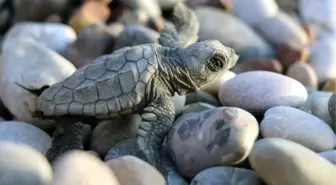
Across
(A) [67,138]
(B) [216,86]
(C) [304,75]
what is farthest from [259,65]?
(A) [67,138]

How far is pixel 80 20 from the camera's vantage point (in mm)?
2436

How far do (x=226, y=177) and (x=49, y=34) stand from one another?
1.24 metres

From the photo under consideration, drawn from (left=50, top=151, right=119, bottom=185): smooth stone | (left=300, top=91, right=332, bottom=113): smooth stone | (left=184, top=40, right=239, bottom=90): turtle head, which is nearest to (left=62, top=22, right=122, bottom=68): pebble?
(left=184, top=40, right=239, bottom=90): turtle head

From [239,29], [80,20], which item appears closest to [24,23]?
[80,20]

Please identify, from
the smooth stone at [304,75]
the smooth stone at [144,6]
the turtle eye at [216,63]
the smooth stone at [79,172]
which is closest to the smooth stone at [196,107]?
the turtle eye at [216,63]

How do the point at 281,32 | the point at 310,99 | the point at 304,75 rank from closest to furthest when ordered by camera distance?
the point at 310,99
the point at 304,75
the point at 281,32

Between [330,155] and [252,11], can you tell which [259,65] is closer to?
[252,11]

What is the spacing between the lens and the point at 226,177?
1.22 meters

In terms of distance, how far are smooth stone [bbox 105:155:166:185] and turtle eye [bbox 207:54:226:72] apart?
0.40 meters

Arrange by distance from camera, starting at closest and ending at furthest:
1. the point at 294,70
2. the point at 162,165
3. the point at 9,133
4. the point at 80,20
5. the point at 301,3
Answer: the point at 162,165 → the point at 9,133 → the point at 294,70 → the point at 80,20 → the point at 301,3

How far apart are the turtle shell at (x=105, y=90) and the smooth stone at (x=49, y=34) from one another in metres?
0.76

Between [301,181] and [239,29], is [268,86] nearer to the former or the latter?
[301,181]

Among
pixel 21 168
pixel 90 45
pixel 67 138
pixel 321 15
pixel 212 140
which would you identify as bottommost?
pixel 321 15

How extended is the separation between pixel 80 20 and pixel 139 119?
3.31 feet
